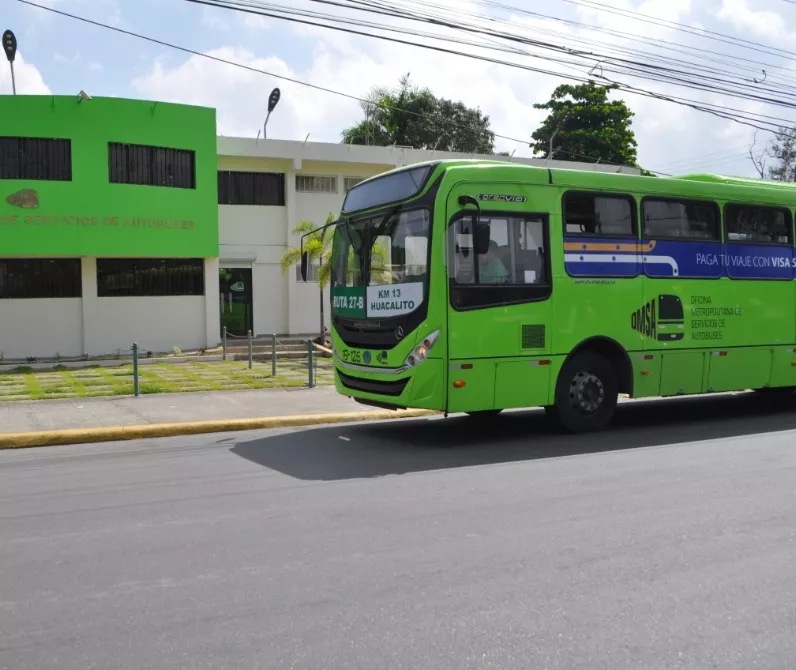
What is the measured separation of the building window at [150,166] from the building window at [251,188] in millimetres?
2831

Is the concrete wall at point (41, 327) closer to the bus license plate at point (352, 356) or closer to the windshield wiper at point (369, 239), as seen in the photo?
the bus license plate at point (352, 356)

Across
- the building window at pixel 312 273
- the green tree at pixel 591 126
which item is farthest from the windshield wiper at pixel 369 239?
the green tree at pixel 591 126

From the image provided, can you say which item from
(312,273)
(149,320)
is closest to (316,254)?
(312,273)

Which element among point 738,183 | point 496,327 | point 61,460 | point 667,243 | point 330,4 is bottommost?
point 61,460

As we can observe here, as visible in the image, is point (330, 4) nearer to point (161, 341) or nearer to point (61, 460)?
point (61, 460)

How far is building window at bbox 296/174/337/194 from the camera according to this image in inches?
1017

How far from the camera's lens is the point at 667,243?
1080 cm

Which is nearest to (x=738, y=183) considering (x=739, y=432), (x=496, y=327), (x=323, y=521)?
(x=739, y=432)

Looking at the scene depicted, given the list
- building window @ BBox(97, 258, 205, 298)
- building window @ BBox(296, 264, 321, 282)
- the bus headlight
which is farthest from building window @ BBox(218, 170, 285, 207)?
the bus headlight

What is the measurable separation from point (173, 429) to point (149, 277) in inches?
461

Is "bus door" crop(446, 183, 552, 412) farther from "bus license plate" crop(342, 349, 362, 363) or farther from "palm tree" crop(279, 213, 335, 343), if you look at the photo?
"palm tree" crop(279, 213, 335, 343)

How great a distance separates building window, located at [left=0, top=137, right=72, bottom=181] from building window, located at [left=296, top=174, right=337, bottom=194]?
7.68 meters

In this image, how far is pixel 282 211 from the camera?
25.4m

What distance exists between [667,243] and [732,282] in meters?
1.39
